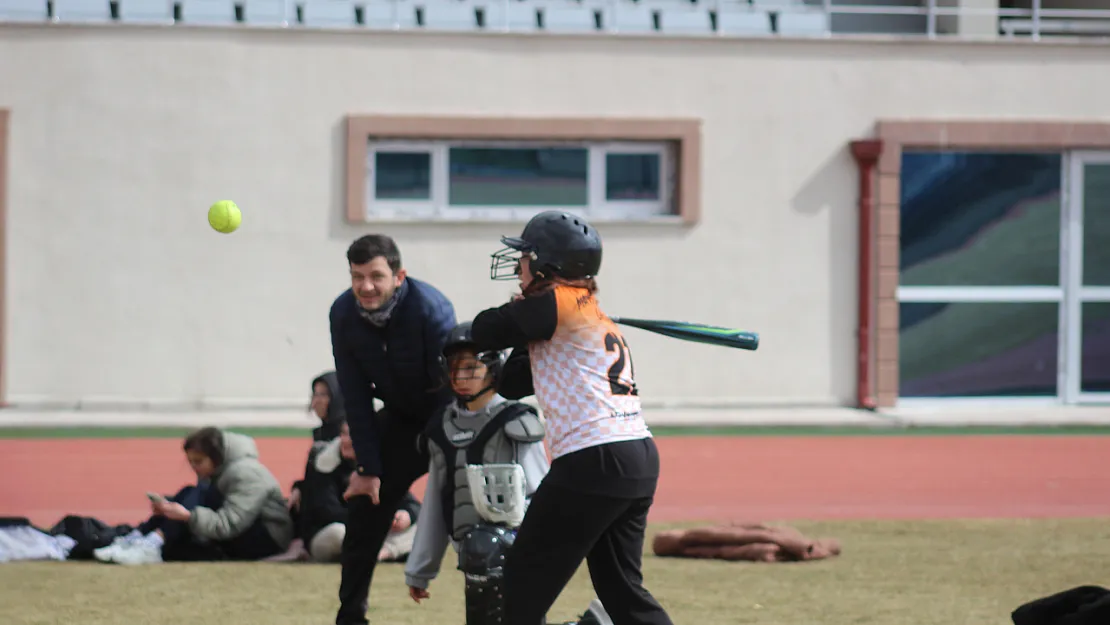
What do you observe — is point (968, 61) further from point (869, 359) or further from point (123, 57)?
point (123, 57)

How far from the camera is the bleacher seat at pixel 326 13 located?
17.1 m

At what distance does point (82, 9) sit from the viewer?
54.7 feet

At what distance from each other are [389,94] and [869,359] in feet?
19.3

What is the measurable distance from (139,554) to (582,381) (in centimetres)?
439

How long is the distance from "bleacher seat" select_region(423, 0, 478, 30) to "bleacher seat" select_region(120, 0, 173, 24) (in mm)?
2791

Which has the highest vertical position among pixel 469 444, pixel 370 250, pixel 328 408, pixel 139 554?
pixel 370 250

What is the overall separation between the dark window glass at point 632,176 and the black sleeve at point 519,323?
38.5ft

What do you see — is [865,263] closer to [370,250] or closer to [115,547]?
[115,547]

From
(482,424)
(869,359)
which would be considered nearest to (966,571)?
(482,424)

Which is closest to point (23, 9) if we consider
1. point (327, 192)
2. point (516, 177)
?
point (327, 192)

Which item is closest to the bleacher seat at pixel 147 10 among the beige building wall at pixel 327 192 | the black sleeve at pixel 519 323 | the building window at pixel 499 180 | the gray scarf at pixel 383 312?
the beige building wall at pixel 327 192

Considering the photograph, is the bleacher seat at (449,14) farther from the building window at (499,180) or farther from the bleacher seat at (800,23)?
the bleacher seat at (800,23)

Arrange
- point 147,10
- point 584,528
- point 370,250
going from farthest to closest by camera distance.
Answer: point 147,10 < point 370,250 < point 584,528

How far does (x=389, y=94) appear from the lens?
53.6 ft
